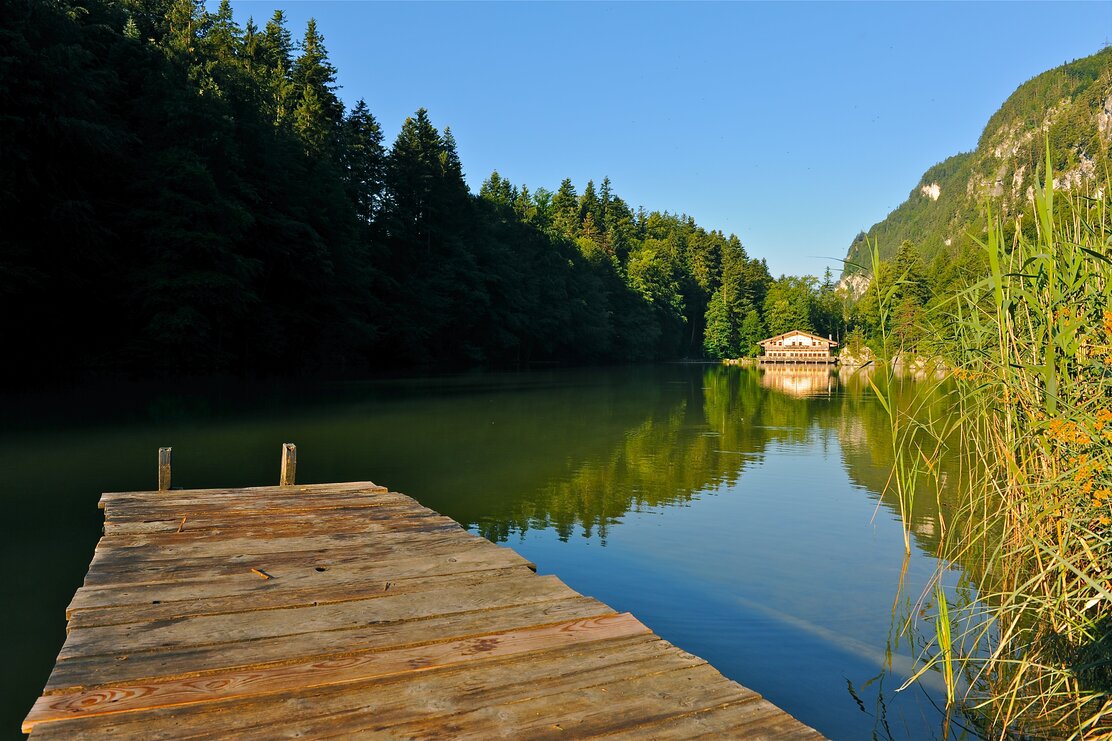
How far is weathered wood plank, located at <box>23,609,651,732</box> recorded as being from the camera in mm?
2215

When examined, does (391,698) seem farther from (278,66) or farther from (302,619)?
(278,66)

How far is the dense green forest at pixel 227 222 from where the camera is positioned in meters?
20.8

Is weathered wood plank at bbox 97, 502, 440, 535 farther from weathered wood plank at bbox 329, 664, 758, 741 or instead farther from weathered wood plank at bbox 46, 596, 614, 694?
weathered wood plank at bbox 329, 664, 758, 741

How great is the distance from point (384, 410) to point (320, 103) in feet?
83.0

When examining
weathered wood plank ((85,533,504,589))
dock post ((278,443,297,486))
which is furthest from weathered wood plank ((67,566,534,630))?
dock post ((278,443,297,486))

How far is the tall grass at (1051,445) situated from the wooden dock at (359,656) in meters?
1.49

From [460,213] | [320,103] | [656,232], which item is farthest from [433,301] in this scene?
[656,232]

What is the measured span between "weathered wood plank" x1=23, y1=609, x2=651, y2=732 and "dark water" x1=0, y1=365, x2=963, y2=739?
65.0 inches

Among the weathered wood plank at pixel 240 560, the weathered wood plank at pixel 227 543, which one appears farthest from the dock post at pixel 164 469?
the weathered wood plank at pixel 240 560

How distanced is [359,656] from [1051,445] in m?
3.18

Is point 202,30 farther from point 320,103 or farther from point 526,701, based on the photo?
point 526,701

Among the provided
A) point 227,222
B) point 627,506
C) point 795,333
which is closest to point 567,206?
point 795,333

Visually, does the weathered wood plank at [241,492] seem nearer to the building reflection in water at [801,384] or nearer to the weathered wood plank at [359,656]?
the weathered wood plank at [359,656]

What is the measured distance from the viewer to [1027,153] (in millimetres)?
5043
